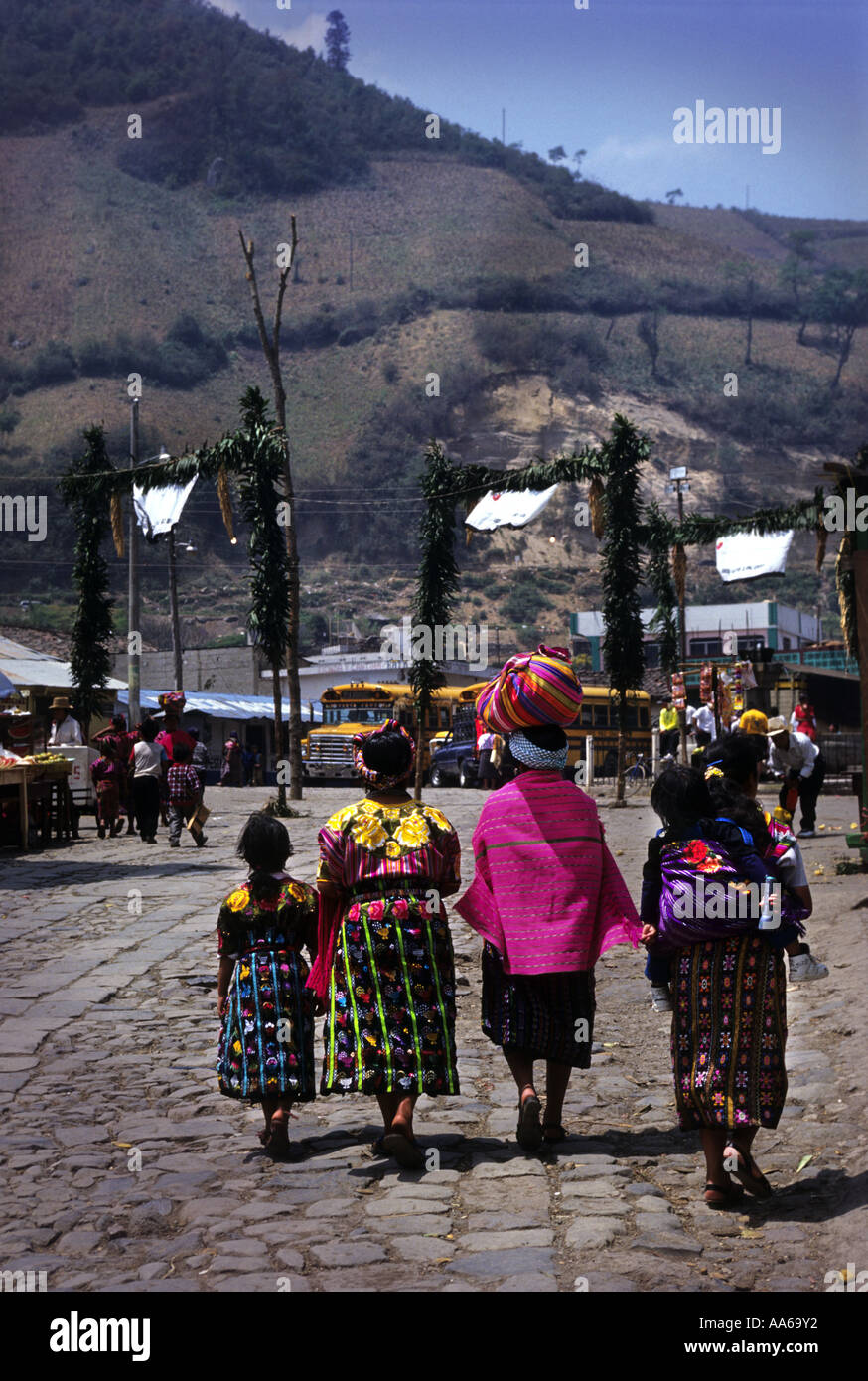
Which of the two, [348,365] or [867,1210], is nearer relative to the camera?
[867,1210]

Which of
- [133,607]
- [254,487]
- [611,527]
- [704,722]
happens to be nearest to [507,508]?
[611,527]

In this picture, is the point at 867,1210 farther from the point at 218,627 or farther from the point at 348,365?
the point at 348,365

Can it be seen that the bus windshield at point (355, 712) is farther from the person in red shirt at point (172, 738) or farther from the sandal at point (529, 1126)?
the sandal at point (529, 1126)

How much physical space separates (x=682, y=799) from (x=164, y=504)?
72.7ft

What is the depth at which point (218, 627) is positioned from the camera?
344 feet

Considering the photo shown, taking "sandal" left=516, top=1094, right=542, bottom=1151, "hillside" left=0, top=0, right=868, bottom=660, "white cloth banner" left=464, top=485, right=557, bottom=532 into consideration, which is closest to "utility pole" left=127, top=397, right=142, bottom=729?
"white cloth banner" left=464, top=485, right=557, bottom=532

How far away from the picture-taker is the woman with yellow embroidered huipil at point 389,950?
17.9 ft

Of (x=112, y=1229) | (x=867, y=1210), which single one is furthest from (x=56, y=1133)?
(x=867, y=1210)

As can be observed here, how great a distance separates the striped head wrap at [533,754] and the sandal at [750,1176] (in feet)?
5.02

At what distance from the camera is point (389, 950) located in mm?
5523

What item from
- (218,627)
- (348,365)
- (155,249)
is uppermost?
(155,249)

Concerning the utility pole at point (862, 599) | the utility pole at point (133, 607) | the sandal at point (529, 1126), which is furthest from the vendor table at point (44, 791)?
the utility pole at point (133, 607)

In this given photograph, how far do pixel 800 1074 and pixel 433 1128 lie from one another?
6.30 ft

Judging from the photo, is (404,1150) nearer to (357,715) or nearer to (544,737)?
(544,737)
